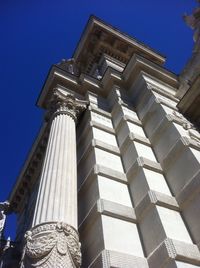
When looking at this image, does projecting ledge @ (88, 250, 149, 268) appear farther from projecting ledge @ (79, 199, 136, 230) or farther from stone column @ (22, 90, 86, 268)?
projecting ledge @ (79, 199, 136, 230)

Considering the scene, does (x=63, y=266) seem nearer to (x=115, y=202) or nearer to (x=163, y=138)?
(x=115, y=202)

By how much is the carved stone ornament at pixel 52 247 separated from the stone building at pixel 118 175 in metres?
0.02

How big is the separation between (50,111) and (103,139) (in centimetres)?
309

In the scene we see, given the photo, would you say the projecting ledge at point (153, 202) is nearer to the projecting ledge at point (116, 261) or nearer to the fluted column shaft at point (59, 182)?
the projecting ledge at point (116, 261)

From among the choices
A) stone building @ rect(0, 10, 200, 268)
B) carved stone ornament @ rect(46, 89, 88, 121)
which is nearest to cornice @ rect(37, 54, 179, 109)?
stone building @ rect(0, 10, 200, 268)

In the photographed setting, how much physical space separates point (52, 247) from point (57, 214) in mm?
1062

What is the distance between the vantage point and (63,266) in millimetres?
6141

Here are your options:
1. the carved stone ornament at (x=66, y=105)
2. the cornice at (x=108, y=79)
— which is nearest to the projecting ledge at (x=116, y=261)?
the carved stone ornament at (x=66, y=105)

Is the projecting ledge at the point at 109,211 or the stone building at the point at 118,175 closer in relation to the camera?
the stone building at the point at 118,175

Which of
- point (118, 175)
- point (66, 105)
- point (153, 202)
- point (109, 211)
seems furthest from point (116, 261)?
point (66, 105)

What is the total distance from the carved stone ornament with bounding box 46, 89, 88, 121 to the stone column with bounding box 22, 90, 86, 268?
164 centimetres

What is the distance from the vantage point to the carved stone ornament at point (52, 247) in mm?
6258

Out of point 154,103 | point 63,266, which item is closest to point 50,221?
point 63,266

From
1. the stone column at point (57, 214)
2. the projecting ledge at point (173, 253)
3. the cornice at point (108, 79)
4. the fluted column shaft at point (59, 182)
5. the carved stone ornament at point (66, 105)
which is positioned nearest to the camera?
the stone column at point (57, 214)
